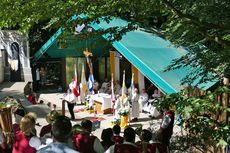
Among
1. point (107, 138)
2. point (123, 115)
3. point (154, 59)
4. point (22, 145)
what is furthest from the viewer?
point (154, 59)

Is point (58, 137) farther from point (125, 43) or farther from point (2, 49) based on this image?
point (2, 49)

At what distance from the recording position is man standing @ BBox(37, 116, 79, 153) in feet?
6.64

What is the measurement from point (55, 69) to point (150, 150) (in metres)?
16.9

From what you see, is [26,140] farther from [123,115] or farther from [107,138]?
[123,115]

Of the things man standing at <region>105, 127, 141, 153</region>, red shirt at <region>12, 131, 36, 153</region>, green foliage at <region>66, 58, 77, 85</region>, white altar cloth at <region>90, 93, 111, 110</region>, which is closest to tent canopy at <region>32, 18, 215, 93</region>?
white altar cloth at <region>90, 93, 111, 110</region>

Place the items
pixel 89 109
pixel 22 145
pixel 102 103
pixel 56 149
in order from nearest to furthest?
pixel 56 149 → pixel 22 145 → pixel 102 103 → pixel 89 109

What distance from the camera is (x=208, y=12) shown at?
704 centimetres

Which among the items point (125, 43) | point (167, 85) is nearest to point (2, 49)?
point (125, 43)

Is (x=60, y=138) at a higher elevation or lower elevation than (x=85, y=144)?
higher

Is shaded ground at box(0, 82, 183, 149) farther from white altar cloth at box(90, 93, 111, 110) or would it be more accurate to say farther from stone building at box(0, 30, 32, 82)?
stone building at box(0, 30, 32, 82)

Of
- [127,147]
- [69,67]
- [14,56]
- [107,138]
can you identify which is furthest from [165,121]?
[69,67]

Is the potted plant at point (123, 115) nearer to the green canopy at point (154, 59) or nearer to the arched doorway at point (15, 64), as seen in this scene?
the green canopy at point (154, 59)

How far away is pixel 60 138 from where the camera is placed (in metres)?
2.25

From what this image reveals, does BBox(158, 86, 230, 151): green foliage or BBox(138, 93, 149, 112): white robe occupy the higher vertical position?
BBox(158, 86, 230, 151): green foliage
